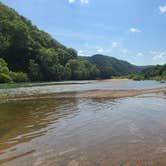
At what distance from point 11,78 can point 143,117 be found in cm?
6600

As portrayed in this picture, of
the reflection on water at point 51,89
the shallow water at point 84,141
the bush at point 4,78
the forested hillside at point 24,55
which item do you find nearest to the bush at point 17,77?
the forested hillside at point 24,55

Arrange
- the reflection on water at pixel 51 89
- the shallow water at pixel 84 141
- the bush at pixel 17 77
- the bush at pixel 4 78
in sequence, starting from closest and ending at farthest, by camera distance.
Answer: the shallow water at pixel 84 141 < the reflection on water at pixel 51 89 < the bush at pixel 4 78 < the bush at pixel 17 77

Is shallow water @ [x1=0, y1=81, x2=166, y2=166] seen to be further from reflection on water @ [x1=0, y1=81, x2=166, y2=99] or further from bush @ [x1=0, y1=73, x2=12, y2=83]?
bush @ [x1=0, y1=73, x2=12, y2=83]

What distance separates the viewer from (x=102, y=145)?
825 centimetres

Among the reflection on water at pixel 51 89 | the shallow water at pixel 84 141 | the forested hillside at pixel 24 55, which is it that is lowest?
the shallow water at pixel 84 141

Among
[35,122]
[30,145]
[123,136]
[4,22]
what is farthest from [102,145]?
[4,22]

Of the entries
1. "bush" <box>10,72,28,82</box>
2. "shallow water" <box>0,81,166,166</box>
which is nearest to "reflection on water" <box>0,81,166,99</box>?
"shallow water" <box>0,81,166,166</box>

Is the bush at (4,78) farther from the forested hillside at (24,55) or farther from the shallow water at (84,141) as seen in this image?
the shallow water at (84,141)

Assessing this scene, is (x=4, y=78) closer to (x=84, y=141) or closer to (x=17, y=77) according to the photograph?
(x=17, y=77)

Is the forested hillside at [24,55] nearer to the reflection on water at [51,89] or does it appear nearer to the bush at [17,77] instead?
the bush at [17,77]

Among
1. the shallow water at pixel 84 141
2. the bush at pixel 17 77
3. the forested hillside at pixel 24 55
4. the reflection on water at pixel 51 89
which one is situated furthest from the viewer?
the forested hillside at pixel 24 55

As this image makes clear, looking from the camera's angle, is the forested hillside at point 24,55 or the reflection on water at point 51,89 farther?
the forested hillside at point 24,55

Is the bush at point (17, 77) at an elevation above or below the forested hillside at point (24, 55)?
below

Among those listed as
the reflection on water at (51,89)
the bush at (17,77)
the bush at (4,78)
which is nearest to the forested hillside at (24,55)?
the bush at (17,77)
